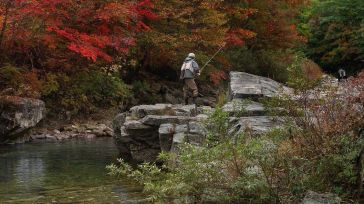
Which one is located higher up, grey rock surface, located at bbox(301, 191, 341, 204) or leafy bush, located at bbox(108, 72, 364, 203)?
leafy bush, located at bbox(108, 72, 364, 203)

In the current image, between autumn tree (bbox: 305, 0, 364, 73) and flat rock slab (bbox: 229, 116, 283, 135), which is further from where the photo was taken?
autumn tree (bbox: 305, 0, 364, 73)

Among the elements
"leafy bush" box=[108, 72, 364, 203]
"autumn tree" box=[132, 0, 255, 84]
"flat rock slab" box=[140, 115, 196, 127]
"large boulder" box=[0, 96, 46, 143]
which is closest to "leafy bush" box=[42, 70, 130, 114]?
"autumn tree" box=[132, 0, 255, 84]

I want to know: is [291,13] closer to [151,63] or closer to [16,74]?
[151,63]

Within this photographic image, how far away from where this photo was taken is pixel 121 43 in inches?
890

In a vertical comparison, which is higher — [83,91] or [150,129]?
[83,91]

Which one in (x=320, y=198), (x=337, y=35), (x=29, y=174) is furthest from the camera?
(x=337, y=35)

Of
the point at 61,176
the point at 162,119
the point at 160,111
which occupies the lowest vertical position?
the point at 61,176

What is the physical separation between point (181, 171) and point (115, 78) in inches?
707

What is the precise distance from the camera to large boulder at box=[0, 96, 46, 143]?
18297mm

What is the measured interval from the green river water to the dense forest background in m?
3.79

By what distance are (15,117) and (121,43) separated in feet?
18.6

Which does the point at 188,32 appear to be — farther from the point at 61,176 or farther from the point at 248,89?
the point at 61,176

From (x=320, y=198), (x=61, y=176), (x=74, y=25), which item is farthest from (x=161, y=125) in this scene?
(x=74, y=25)

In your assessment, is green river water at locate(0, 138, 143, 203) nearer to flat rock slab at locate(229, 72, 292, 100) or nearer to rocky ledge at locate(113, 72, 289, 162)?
rocky ledge at locate(113, 72, 289, 162)
